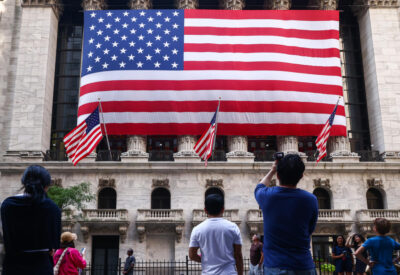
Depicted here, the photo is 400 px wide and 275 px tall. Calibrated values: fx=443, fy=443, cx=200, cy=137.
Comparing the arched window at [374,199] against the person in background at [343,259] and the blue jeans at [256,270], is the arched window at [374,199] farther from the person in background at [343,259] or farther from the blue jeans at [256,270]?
the blue jeans at [256,270]

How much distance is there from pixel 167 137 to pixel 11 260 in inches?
1164

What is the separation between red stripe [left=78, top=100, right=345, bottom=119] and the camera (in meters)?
31.8

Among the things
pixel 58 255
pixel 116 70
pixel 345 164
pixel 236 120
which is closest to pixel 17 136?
pixel 116 70

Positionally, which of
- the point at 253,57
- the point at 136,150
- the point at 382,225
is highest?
the point at 253,57

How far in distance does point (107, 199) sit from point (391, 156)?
21.0 meters

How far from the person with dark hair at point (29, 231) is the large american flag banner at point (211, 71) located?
2679 centimetres

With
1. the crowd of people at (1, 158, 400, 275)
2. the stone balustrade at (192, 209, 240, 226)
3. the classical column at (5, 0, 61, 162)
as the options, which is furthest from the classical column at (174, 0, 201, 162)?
the crowd of people at (1, 158, 400, 275)

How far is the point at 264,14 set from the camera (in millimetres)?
34344

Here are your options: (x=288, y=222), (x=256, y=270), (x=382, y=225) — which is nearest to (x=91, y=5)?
(x=256, y=270)

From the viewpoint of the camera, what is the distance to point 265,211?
520 cm

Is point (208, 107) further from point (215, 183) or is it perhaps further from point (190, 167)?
point (215, 183)

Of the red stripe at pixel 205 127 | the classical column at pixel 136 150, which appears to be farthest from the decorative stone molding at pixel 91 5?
the classical column at pixel 136 150

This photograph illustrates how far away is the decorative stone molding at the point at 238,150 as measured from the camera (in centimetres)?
3225

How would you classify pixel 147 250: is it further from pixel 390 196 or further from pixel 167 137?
pixel 390 196
